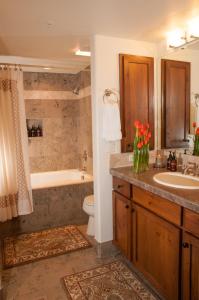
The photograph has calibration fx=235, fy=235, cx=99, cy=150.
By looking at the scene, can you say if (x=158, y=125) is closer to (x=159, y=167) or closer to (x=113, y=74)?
(x=159, y=167)

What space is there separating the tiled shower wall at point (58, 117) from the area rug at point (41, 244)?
4.07ft

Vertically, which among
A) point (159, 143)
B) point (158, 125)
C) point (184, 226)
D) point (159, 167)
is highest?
point (158, 125)

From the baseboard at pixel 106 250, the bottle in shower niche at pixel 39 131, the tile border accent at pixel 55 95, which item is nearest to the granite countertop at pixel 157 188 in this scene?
the baseboard at pixel 106 250

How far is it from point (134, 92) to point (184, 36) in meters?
0.69

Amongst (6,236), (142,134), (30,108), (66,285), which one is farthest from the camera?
(30,108)

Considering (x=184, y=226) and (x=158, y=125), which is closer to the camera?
(x=184, y=226)

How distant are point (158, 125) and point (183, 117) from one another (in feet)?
1.05

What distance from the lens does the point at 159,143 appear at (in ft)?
8.98

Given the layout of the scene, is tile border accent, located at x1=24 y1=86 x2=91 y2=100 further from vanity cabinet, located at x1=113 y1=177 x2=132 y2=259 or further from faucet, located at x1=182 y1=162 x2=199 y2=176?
faucet, located at x1=182 y1=162 x2=199 y2=176

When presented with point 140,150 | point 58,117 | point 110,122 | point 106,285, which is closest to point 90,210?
point 106,285

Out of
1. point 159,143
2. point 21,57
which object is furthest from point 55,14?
point 159,143

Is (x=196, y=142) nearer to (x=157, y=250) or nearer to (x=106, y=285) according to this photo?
(x=157, y=250)

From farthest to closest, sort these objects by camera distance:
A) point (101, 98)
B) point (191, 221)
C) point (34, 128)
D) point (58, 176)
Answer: point (58, 176), point (34, 128), point (101, 98), point (191, 221)

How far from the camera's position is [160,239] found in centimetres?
176
